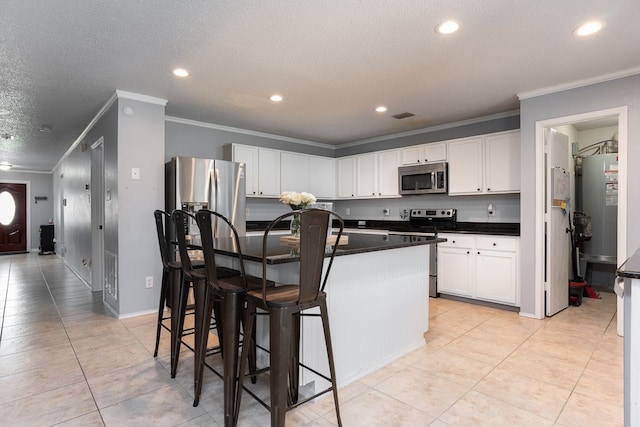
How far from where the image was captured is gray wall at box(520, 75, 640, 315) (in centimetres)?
299

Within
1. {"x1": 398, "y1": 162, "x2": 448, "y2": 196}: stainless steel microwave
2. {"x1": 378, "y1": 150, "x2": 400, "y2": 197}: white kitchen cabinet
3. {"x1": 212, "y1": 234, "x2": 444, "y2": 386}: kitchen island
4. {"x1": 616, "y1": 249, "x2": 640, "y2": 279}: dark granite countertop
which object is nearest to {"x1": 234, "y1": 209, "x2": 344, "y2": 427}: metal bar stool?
{"x1": 212, "y1": 234, "x2": 444, "y2": 386}: kitchen island

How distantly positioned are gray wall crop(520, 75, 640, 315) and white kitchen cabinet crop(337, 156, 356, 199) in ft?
9.11

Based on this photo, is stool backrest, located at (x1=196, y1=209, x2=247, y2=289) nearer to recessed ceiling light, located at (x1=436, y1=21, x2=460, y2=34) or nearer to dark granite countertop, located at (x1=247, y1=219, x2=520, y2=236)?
recessed ceiling light, located at (x1=436, y1=21, x2=460, y2=34)

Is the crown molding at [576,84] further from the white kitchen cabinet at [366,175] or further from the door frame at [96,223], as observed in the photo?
the door frame at [96,223]

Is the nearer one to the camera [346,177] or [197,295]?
[197,295]

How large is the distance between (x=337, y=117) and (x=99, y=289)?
4.07m

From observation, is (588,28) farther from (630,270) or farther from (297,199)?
(297,199)

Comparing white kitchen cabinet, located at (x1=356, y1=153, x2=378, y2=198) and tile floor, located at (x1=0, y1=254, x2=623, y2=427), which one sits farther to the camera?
white kitchen cabinet, located at (x1=356, y1=153, x2=378, y2=198)

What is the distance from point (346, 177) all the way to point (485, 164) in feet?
7.75

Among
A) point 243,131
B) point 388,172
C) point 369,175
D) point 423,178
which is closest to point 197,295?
point 243,131

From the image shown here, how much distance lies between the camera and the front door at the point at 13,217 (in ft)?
30.4

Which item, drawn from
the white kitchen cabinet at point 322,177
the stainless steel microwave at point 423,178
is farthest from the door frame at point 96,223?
the stainless steel microwave at point 423,178

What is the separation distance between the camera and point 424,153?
496 cm

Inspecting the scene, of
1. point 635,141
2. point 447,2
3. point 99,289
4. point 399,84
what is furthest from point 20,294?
point 635,141
